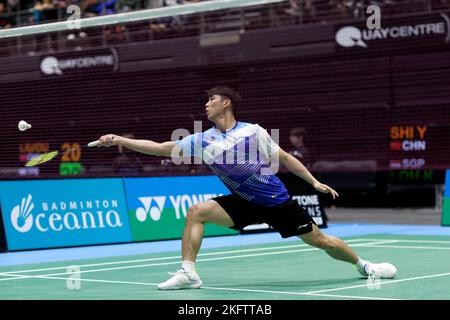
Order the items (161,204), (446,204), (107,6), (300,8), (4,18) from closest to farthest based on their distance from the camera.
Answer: (161,204)
(446,204)
(300,8)
(107,6)
(4,18)

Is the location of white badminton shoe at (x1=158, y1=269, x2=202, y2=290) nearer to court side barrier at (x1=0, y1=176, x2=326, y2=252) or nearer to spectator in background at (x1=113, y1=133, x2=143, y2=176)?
court side barrier at (x1=0, y1=176, x2=326, y2=252)

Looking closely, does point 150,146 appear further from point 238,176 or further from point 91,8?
point 91,8

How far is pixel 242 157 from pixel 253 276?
5.61ft

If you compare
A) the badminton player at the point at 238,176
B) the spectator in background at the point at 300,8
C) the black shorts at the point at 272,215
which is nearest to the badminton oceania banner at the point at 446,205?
the spectator in background at the point at 300,8

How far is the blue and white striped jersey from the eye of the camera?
9219 mm

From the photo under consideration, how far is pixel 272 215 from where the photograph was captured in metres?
9.31

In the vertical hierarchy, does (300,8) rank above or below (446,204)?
above

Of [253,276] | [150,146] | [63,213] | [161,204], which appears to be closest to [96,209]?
[63,213]

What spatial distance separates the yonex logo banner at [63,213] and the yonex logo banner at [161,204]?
194 millimetres

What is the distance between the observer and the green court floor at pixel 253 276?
28.5ft

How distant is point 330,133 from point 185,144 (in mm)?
14133

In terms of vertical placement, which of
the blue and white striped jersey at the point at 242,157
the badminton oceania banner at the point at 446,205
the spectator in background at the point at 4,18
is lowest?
the badminton oceania banner at the point at 446,205

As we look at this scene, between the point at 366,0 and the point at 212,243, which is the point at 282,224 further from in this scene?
the point at 366,0

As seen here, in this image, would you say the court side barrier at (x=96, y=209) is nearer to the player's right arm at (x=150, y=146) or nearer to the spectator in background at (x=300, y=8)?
the player's right arm at (x=150, y=146)
